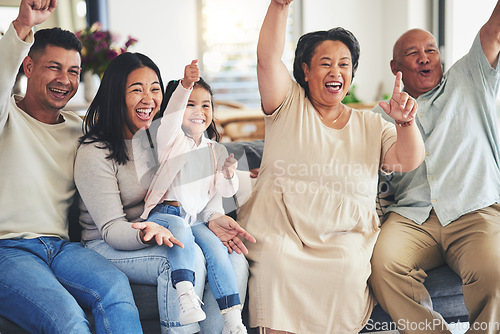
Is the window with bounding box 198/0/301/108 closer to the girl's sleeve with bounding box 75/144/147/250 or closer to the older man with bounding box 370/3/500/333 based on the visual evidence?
the older man with bounding box 370/3/500/333

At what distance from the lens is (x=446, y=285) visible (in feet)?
5.53

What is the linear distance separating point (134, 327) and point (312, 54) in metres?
1.12

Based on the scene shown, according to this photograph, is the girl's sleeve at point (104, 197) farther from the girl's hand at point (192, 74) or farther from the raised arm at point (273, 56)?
the raised arm at point (273, 56)

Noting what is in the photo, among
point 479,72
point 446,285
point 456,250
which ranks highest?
point 479,72

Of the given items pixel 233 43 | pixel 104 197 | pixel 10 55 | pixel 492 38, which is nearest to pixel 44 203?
pixel 104 197

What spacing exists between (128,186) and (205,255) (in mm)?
347

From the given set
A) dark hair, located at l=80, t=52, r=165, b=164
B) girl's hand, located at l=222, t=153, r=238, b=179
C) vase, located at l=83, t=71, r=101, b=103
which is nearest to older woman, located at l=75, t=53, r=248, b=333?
dark hair, located at l=80, t=52, r=165, b=164

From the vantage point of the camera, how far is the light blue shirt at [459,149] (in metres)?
1.82

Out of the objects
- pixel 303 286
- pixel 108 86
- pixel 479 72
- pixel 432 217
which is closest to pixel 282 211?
pixel 303 286

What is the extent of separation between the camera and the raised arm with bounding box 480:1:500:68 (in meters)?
1.81

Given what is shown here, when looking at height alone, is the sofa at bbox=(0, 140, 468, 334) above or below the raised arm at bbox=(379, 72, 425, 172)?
below

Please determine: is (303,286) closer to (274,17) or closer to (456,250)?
(456,250)

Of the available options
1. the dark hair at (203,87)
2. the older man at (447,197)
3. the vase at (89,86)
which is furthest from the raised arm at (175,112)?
the vase at (89,86)

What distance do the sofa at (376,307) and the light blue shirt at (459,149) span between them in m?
0.22
